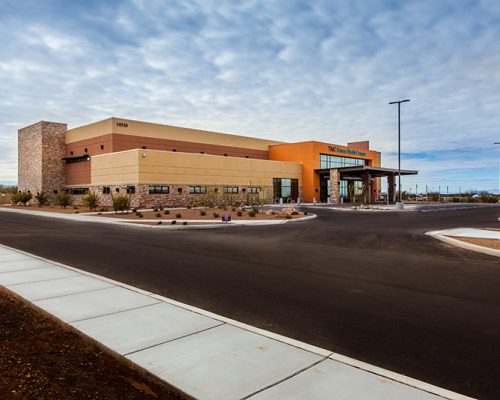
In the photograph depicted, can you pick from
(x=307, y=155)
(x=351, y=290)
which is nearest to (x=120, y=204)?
(x=351, y=290)

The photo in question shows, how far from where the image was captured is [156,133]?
163 feet

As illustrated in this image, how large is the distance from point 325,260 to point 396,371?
6727 millimetres

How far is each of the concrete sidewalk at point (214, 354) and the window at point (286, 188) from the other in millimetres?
49611

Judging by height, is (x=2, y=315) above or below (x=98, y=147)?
below

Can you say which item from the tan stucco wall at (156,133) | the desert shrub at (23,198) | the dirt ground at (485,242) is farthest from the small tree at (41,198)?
the dirt ground at (485,242)

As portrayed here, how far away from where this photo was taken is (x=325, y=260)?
34.9 feet

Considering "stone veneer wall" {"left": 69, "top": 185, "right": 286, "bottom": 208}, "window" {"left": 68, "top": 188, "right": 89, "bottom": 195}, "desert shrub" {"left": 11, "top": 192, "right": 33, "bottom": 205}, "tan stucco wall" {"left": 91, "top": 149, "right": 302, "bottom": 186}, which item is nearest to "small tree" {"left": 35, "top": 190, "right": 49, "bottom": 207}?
"desert shrub" {"left": 11, "top": 192, "right": 33, "bottom": 205}

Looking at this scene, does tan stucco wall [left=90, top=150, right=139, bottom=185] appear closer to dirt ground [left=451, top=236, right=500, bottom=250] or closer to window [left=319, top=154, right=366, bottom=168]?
window [left=319, top=154, right=366, bottom=168]

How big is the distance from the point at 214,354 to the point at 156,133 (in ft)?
158

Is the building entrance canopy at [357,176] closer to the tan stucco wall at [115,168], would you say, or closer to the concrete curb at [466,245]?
the tan stucco wall at [115,168]

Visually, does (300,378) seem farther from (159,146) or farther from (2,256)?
(159,146)

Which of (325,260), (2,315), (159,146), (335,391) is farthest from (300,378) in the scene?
(159,146)

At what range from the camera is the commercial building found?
4228 cm

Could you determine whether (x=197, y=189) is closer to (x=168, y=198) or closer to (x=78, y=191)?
(x=168, y=198)
